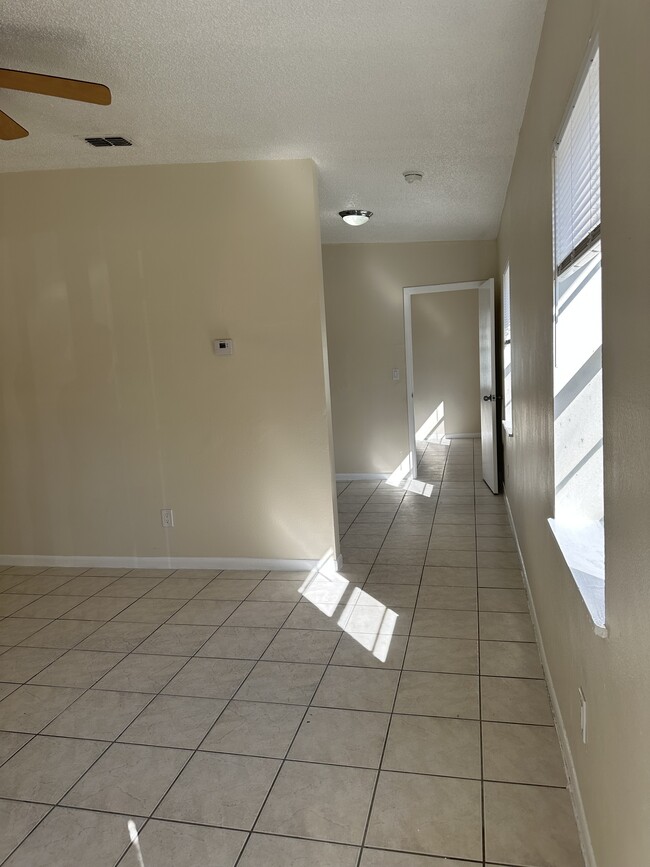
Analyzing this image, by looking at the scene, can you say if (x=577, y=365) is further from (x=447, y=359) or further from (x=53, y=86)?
(x=447, y=359)

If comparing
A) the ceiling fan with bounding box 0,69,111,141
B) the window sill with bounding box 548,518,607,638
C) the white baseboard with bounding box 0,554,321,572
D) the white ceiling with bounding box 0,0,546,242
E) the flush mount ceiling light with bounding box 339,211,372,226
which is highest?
the white ceiling with bounding box 0,0,546,242

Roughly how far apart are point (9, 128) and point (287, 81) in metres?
1.14

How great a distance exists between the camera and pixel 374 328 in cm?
650

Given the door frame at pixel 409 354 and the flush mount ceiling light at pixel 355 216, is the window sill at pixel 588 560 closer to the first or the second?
the flush mount ceiling light at pixel 355 216

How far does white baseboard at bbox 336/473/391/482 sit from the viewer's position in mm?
6617

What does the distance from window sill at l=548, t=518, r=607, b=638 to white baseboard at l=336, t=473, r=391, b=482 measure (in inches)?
Answer: 176

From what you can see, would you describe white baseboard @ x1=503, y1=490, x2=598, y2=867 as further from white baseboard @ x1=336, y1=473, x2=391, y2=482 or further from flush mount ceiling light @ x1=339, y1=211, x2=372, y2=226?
white baseboard @ x1=336, y1=473, x2=391, y2=482

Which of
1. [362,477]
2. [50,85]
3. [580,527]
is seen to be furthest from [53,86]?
[362,477]

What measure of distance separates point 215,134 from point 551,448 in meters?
2.36

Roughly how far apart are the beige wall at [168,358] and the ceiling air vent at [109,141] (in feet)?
1.46

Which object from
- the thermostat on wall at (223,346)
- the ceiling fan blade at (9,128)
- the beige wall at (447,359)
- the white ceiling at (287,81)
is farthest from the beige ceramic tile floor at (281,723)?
the beige wall at (447,359)

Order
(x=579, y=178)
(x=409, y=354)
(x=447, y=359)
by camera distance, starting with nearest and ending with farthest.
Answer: (x=579, y=178) → (x=409, y=354) → (x=447, y=359)

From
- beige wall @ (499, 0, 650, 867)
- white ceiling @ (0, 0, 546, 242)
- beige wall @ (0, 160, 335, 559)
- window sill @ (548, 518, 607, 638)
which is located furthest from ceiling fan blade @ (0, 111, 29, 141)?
window sill @ (548, 518, 607, 638)

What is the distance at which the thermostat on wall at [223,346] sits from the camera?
12.6 feet
